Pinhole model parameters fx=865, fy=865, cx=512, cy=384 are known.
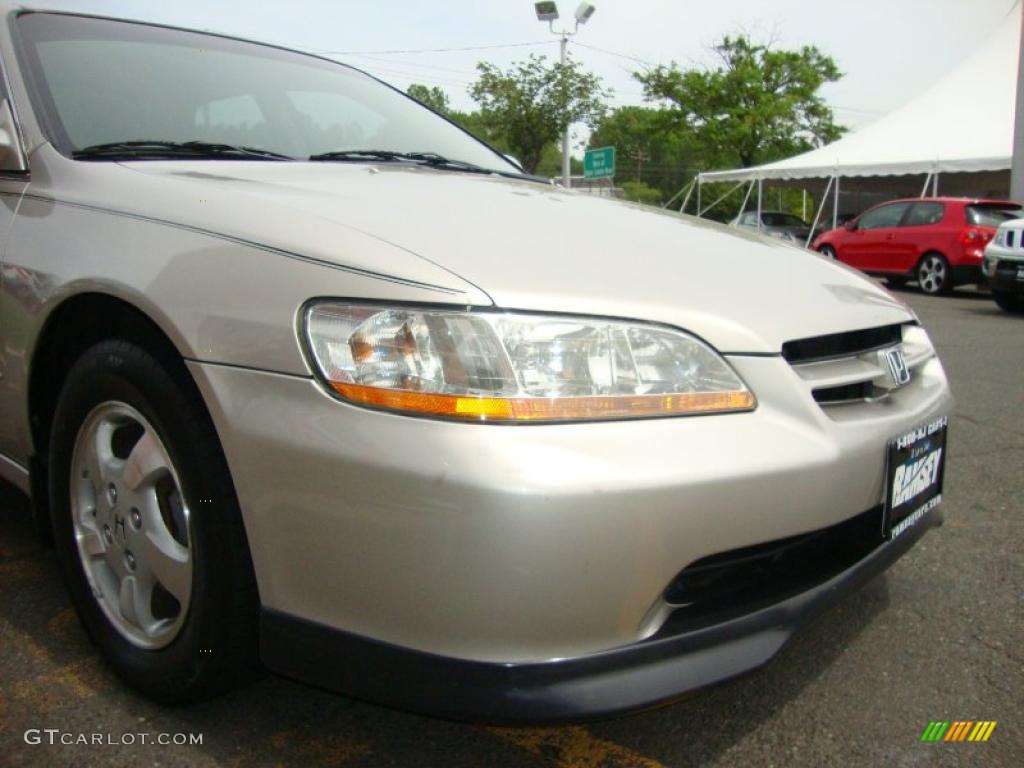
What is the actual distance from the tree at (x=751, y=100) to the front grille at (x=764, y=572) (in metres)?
34.2

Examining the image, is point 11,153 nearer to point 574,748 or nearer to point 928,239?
point 574,748

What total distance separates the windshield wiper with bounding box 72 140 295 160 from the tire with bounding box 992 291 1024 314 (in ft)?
32.1

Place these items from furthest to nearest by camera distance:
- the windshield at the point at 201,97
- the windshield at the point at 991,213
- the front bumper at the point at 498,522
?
the windshield at the point at 991,213
the windshield at the point at 201,97
the front bumper at the point at 498,522

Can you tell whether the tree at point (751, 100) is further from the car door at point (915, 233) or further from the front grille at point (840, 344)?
the front grille at point (840, 344)

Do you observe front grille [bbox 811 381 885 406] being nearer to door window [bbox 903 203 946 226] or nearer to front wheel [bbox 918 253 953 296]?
front wheel [bbox 918 253 953 296]

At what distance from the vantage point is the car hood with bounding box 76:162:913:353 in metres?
1.51

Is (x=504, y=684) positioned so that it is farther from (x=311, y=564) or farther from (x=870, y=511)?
(x=870, y=511)

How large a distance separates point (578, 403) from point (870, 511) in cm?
73

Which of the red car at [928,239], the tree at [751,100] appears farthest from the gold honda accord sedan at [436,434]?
the tree at [751,100]

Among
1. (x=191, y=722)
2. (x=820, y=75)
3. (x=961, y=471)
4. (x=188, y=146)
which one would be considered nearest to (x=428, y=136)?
(x=188, y=146)

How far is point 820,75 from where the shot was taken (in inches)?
1385

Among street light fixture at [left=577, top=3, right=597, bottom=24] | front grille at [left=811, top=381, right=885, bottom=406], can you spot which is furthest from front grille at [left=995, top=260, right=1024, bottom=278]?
street light fixture at [left=577, top=3, right=597, bottom=24]

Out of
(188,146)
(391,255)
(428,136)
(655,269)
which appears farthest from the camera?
(428,136)

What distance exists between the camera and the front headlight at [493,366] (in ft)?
4.57
